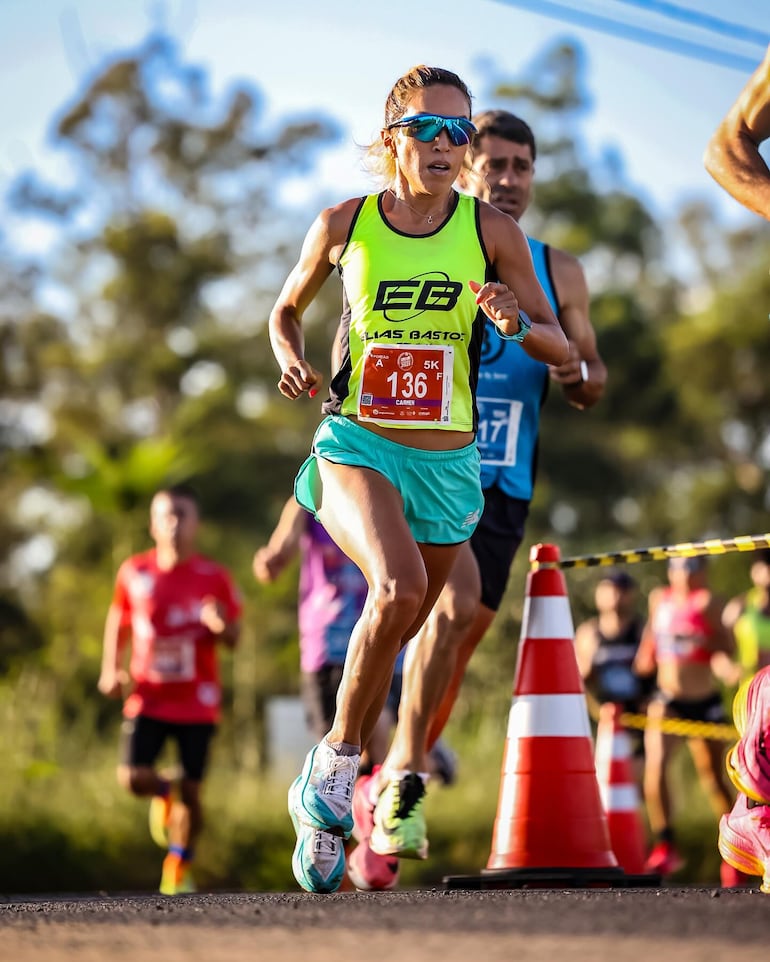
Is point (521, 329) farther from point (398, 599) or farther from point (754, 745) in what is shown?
point (754, 745)

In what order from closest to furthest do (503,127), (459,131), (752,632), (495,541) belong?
1. (459,131)
2. (495,541)
3. (503,127)
4. (752,632)

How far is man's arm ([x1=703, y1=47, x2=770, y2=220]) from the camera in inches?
179

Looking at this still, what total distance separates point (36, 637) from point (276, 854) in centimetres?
834

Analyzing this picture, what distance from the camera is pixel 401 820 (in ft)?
18.5

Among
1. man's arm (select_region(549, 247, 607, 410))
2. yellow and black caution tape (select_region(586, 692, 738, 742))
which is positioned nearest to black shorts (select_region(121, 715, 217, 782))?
yellow and black caution tape (select_region(586, 692, 738, 742))

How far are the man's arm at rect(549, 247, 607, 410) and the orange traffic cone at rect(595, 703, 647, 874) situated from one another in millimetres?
2696

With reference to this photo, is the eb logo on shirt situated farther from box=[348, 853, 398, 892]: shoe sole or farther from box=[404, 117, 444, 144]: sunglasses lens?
box=[348, 853, 398, 892]: shoe sole

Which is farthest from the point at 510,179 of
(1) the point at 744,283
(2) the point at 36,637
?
(1) the point at 744,283

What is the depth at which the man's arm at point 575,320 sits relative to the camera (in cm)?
642

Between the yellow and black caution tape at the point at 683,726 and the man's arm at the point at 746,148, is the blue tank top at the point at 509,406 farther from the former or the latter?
the yellow and black caution tape at the point at 683,726

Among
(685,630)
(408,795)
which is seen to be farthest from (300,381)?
(685,630)

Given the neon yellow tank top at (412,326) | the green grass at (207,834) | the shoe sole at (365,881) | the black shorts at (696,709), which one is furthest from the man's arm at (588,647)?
the neon yellow tank top at (412,326)

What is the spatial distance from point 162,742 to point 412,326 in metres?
5.94

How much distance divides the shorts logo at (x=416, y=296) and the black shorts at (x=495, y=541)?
1523 mm
